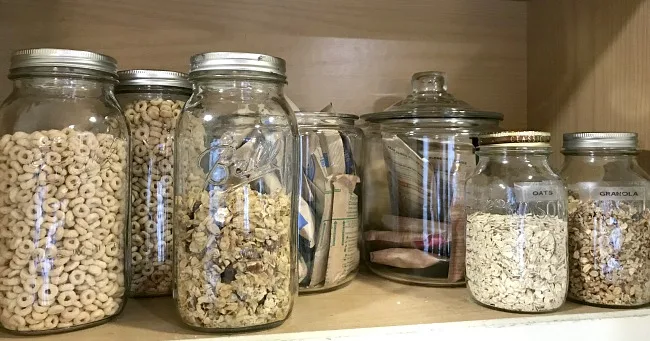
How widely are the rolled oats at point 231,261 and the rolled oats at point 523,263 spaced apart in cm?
23

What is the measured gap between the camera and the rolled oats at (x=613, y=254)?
25.4 inches

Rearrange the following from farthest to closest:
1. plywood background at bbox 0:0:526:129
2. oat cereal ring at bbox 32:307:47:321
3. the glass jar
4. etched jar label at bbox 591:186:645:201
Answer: plywood background at bbox 0:0:526:129, the glass jar, etched jar label at bbox 591:186:645:201, oat cereal ring at bbox 32:307:47:321

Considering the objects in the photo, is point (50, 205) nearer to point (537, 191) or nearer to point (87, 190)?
point (87, 190)

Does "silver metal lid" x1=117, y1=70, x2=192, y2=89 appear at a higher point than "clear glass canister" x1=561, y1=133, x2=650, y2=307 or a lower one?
higher

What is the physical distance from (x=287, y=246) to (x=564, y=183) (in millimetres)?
335

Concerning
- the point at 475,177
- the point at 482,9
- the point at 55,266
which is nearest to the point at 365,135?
the point at 475,177

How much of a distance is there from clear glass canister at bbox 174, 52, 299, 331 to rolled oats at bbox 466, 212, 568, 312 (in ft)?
0.73

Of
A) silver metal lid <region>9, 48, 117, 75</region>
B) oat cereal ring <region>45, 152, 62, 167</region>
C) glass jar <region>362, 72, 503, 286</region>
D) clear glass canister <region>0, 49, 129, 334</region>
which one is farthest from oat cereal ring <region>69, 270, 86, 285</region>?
glass jar <region>362, 72, 503, 286</region>

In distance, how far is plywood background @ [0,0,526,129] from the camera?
0.87 m

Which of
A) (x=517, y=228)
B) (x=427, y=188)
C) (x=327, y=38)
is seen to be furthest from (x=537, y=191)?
(x=327, y=38)

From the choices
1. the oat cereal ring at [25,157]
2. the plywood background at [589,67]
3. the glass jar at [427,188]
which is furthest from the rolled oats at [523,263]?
the oat cereal ring at [25,157]

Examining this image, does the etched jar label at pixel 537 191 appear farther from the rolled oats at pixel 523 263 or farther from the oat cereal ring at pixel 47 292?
the oat cereal ring at pixel 47 292

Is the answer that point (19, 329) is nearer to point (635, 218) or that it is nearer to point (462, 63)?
point (635, 218)

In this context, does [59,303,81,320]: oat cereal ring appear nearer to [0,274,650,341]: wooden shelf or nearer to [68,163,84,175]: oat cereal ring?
[0,274,650,341]: wooden shelf
